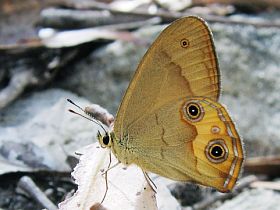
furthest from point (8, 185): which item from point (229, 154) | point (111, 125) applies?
point (229, 154)

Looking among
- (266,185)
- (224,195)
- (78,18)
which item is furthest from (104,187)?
(78,18)

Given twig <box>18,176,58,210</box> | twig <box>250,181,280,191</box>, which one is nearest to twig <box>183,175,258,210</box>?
twig <box>250,181,280,191</box>

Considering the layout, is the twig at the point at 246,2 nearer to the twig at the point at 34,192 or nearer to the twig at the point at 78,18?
the twig at the point at 78,18

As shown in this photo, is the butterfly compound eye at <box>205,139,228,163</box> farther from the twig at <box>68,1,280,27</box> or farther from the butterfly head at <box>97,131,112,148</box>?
the twig at <box>68,1,280,27</box>

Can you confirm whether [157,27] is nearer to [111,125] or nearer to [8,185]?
[111,125]

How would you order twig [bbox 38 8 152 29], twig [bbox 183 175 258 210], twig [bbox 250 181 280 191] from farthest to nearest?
twig [bbox 38 8 152 29], twig [bbox 250 181 280 191], twig [bbox 183 175 258 210]

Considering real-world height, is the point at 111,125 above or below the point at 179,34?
below
